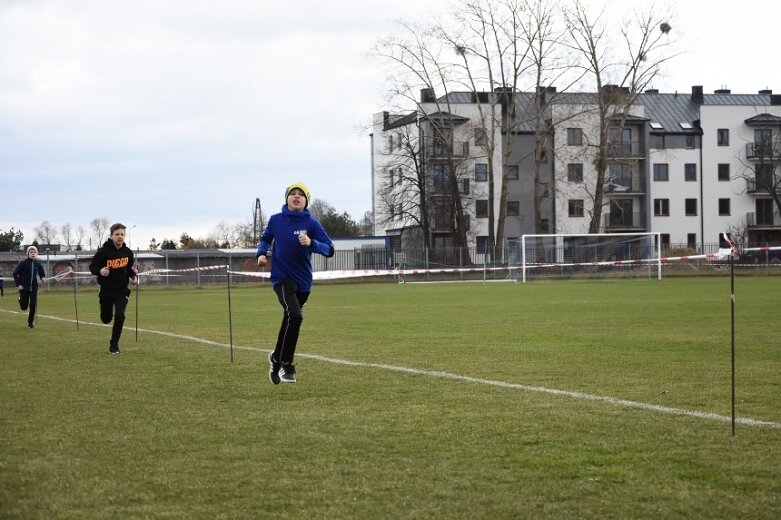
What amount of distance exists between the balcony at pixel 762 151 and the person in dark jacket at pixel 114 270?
75560 mm

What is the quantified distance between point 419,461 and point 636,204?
272 ft

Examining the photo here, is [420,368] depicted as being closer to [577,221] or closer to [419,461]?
[419,461]

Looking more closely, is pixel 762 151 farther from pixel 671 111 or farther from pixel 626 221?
pixel 626 221

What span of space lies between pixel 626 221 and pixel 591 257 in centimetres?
2601

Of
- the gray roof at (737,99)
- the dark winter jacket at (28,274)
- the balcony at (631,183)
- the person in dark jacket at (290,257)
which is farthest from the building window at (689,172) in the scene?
the person in dark jacket at (290,257)

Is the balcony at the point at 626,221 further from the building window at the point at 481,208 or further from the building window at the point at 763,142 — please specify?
the building window at the point at 763,142

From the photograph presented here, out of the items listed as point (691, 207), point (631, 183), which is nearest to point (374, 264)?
point (631, 183)

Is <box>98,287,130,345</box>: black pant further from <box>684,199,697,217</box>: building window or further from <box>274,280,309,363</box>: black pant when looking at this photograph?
<box>684,199,697,217</box>: building window

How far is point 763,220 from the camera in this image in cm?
→ 8756

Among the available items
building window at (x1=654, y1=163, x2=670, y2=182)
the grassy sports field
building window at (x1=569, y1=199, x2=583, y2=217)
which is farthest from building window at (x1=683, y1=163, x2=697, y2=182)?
the grassy sports field

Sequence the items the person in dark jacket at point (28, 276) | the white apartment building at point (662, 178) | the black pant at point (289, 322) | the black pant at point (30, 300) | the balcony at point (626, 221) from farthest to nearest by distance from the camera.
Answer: the balcony at point (626, 221) → the white apartment building at point (662, 178) → the person in dark jacket at point (28, 276) → the black pant at point (30, 300) → the black pant at point (289, 322)

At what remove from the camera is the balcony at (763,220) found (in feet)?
283

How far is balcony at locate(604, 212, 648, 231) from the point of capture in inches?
3366

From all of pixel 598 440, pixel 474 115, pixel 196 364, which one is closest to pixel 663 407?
pixel 598 440
